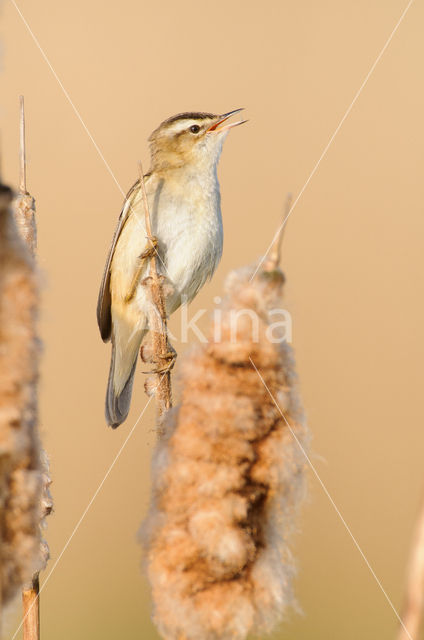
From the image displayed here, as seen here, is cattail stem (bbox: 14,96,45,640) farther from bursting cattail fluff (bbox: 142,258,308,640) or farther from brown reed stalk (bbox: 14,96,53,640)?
bursting cattail fluff (bbox: 142,258,308,640)

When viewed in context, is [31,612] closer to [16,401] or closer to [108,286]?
[16,401]

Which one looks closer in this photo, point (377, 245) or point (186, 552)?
point (186, 552)

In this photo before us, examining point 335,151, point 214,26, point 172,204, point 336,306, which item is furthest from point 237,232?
point 214,26

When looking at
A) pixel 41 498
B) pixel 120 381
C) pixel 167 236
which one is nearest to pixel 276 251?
pixel 41 498

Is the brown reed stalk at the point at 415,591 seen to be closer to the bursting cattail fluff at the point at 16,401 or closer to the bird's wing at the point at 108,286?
the bursting cattail fluff at the point at 16,401

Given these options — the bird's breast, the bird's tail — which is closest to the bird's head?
the bird's breast

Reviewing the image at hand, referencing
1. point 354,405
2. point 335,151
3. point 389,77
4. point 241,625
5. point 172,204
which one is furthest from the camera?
point 389,77

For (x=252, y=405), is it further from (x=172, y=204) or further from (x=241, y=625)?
(x=172, y=204)
